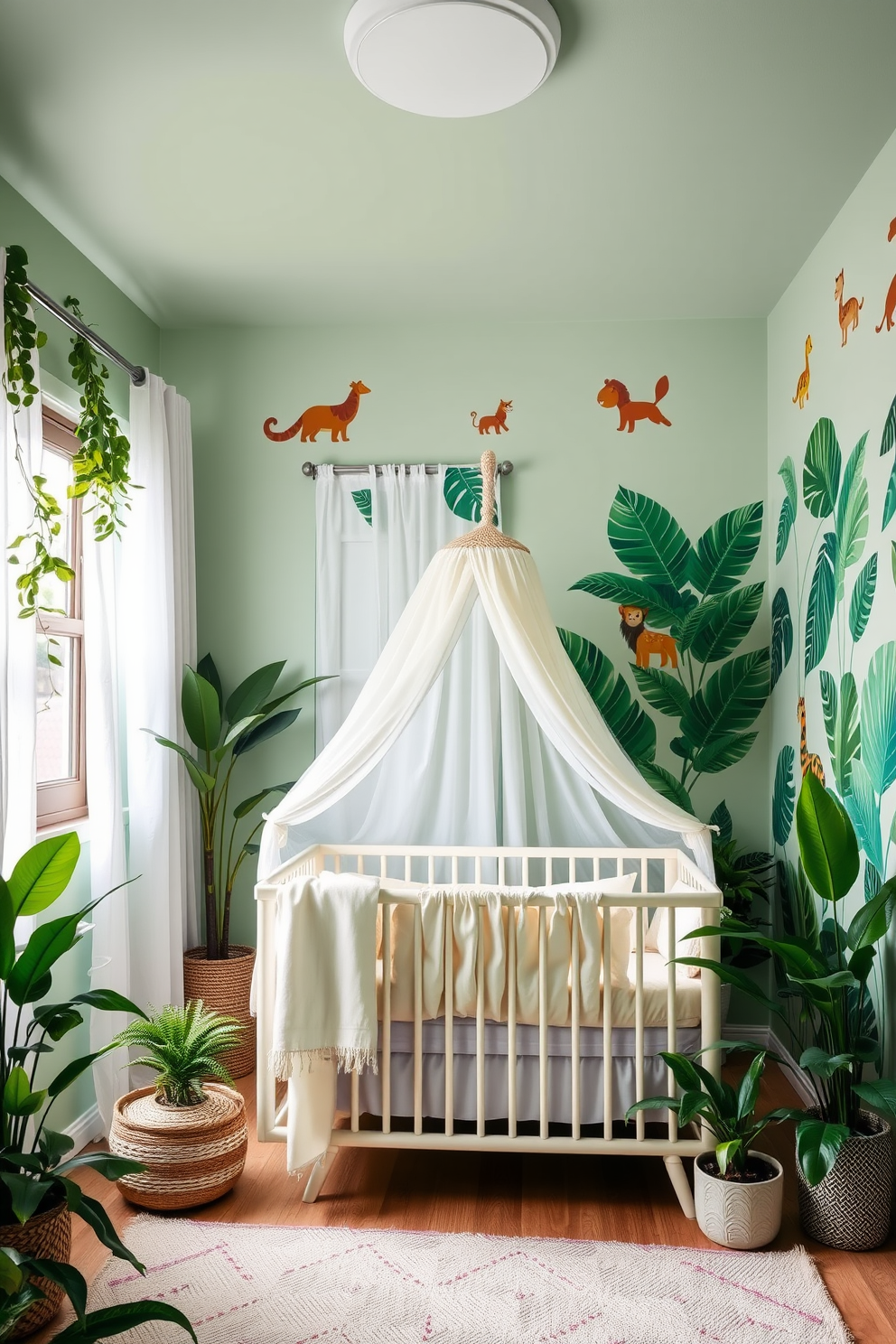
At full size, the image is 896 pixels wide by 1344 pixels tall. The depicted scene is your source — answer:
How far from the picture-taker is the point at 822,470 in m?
3.25

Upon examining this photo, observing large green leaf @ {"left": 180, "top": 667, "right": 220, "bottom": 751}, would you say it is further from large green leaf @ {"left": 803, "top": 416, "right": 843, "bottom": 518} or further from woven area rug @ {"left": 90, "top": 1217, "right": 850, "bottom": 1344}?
large green leaf @ {"left": 803, "top": 416, "right": 843, "bottom": 518}

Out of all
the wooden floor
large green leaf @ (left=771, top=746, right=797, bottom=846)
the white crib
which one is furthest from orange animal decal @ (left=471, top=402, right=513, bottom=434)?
the wooden floor

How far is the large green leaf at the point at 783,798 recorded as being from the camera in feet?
11.9

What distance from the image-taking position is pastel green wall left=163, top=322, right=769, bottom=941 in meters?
3.95

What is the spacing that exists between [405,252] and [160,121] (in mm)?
987

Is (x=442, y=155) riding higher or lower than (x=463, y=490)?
higher

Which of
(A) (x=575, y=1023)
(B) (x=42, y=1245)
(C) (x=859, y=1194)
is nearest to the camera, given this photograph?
(B) (x=42, y=1245)

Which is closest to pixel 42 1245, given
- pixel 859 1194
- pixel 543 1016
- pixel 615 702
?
pixel 543 1016

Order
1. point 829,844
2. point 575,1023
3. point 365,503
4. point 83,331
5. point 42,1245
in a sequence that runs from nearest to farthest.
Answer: point 42,1245 → point 829,844 → point 575,1023 → point 83,331 → point 365,503

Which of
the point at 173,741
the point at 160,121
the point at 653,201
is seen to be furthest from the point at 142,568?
the point at 653,201

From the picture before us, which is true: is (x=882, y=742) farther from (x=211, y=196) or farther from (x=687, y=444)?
(x=211, y=196)

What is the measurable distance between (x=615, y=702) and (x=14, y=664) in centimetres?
219

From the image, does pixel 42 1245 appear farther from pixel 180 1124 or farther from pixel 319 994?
pixel 319 994

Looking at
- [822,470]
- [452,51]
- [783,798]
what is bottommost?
[783,798]
